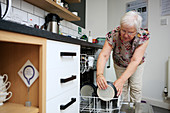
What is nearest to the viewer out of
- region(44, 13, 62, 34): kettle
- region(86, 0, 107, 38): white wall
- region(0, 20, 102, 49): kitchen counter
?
region(0, 20, 102, 49): kitchen counter

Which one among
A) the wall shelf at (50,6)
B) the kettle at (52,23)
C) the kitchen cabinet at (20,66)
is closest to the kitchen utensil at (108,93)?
the kitchen cabinet at (20,66)

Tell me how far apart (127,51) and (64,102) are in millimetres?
850

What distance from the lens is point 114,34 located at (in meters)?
1.38

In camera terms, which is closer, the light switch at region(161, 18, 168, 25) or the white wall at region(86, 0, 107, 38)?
the light switch at region(161, 18, 168, 25)

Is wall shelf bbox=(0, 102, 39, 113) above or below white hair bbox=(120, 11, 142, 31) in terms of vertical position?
below

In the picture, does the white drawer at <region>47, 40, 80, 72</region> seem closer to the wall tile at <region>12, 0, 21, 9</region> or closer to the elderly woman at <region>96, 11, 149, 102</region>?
the elderly woman at <region>96, 11, 149, 102</region>

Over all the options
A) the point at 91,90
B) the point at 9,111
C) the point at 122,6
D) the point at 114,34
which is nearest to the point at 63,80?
the point at 9,111

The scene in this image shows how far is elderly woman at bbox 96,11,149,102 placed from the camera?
1097 millimetres

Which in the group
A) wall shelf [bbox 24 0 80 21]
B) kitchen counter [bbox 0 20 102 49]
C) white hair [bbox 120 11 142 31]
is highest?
wall shelf [bbox 24 0 80 21]

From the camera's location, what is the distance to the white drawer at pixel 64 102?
76cm

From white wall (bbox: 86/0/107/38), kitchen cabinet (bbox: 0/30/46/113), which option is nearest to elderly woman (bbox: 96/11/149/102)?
kitchen cabinet (bbox: 0/30/46/113)

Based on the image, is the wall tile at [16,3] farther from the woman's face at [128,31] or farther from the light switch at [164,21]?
the light switch at [164,21]

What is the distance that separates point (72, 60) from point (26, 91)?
0.38 metres

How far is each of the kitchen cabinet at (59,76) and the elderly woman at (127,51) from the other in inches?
9.2
